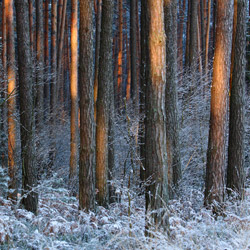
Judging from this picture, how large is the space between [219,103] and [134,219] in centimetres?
330

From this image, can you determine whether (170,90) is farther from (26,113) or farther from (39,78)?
(39,78)

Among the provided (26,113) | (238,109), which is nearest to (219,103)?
(238,109)

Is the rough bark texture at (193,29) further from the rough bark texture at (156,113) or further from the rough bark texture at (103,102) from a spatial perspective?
the rough bark texture at (156,113)

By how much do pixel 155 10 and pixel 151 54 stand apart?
0.68 meters

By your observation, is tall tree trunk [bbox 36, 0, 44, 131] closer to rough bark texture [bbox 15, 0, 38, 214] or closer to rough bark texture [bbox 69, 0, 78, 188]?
rough bark texture [bbox 69, 0, 78, 188]

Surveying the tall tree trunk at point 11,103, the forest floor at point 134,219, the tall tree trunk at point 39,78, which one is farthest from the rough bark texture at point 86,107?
the tall tree trunk at point 39,78

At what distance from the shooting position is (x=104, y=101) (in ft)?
29.2

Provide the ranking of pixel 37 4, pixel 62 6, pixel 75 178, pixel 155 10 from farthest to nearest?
1. pixel 62 6
2. pixel 37 4
3. pixel 75 178
4. pixel 155 10

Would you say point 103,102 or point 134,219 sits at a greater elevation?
point 103,102

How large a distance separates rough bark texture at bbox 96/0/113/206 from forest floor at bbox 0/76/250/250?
0.54m

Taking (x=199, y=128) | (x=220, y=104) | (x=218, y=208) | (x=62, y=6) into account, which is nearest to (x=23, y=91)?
(x=220, y=104)

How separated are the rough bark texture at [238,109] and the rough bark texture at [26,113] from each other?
4.82m

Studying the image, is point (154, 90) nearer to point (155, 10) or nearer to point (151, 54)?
point (151, 54)

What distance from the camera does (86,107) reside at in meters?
6.96
